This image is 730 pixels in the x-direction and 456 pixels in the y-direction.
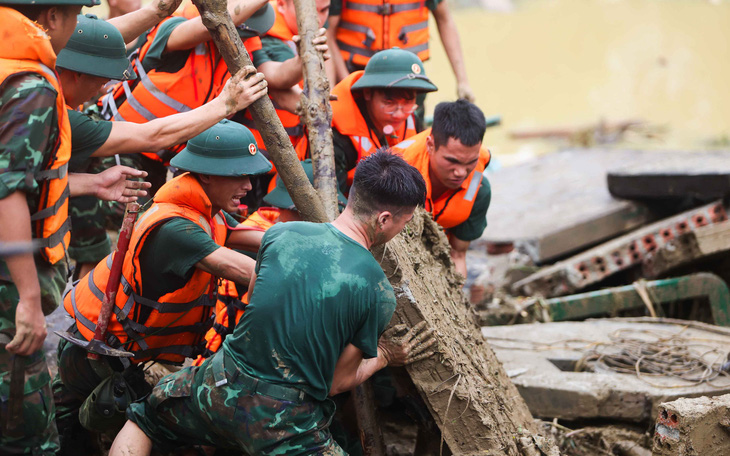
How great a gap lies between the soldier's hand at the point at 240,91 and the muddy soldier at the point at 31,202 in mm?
690


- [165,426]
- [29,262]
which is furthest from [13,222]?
[165,426]

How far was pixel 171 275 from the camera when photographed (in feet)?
12.1

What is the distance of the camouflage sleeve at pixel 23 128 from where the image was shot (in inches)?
109

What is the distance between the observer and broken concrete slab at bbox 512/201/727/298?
25.1 feet

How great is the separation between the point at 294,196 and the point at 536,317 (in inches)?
Answer: 152

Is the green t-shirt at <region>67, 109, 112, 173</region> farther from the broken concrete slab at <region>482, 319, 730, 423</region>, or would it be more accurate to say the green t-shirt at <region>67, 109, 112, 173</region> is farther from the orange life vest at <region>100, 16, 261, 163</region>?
the broken concrete slab at <region>482, 319, 730, 423</region>

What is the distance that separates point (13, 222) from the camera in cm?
280

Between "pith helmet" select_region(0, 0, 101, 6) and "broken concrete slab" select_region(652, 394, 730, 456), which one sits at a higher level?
"pith helmet" select_region(0, 0, 101, 6)

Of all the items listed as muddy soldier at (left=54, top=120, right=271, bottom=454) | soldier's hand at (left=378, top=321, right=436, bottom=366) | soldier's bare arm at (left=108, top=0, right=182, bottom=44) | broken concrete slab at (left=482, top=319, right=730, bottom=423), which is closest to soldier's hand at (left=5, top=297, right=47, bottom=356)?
muddy soldier at (left=54, top=120, right=271, bottom=454)

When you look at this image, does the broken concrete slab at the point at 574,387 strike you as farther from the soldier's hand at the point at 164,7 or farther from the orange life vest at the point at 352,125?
the soldier's hand at the point at 164,7

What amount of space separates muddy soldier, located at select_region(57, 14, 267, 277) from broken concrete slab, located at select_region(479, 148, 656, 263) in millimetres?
5688

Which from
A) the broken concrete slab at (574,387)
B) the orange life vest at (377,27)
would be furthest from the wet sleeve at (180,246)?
the orange life vest at (377,27)

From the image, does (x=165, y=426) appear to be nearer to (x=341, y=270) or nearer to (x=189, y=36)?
(x=341, y=270)

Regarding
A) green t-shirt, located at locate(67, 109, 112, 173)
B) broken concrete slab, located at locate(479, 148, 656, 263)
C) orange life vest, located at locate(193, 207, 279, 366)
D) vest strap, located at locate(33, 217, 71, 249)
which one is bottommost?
broken concrete slab, located at locate(479, 148, 656, 263)
